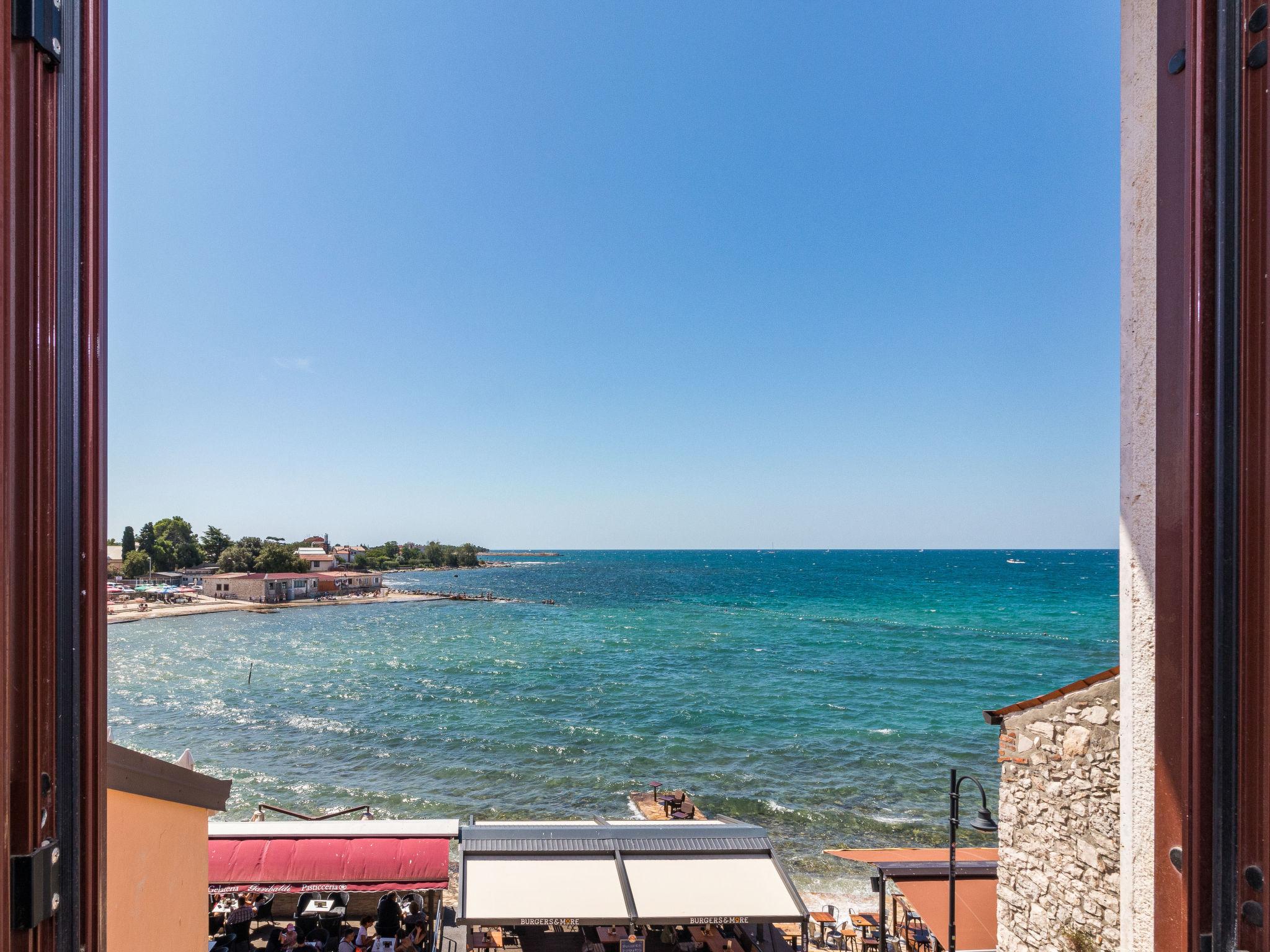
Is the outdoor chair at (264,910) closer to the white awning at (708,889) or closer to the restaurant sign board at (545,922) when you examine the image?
the restaurant sign board at (545,922)

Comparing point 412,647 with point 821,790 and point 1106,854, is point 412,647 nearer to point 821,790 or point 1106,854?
point 821,790

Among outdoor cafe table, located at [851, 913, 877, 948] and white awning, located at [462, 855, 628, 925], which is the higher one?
white awning, located at [462, 855, 628, 925]

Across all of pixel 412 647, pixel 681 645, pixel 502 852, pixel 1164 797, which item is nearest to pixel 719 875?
pixel 502 852

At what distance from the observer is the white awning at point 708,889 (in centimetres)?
643

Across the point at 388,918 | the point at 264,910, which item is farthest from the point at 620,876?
the point at 264,910

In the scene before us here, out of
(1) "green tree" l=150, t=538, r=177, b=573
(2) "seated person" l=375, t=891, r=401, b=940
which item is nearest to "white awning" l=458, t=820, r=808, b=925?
(2) "seated person" l=375, t=891, r=401, b=940

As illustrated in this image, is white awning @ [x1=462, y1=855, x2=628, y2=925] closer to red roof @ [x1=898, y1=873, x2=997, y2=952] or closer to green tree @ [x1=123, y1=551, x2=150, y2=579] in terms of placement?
red roof @ [x1=898, y1=873, x2=997, y2=952]

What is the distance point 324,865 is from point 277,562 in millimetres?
78244

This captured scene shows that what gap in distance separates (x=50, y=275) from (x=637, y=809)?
15523 millimetres

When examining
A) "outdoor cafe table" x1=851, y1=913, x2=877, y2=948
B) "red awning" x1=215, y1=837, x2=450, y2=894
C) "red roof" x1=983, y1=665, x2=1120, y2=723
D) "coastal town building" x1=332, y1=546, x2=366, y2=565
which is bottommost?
"coastal town building" x1=332, y1=546, x2=366, y2=565

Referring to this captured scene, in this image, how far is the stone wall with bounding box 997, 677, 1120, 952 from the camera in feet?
13.6

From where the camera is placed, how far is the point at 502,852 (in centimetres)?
698

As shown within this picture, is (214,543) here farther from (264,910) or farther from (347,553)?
(264,910)

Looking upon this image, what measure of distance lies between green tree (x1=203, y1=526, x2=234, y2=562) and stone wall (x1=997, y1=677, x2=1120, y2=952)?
3774 inches
